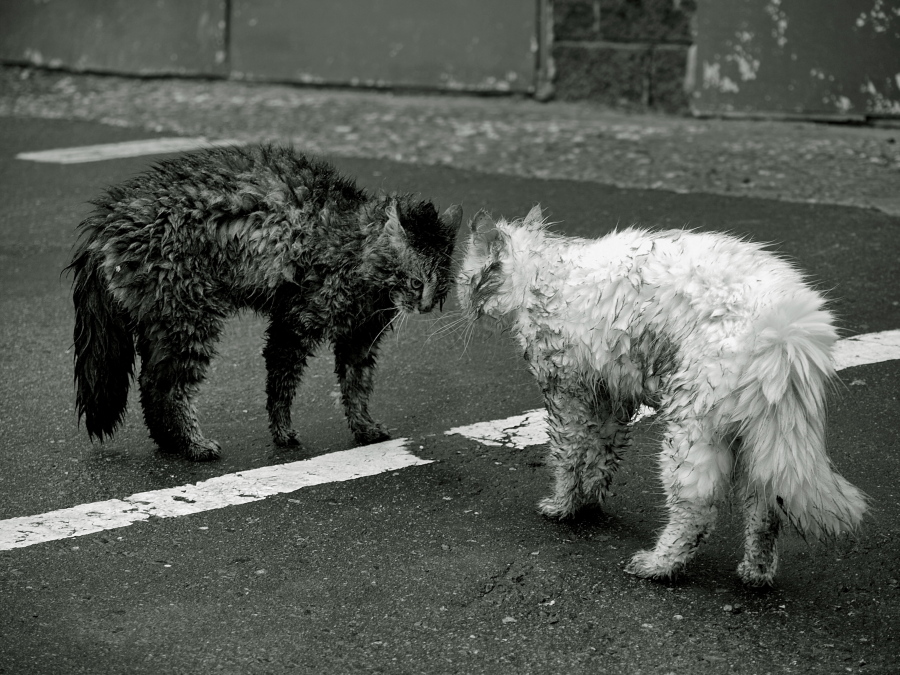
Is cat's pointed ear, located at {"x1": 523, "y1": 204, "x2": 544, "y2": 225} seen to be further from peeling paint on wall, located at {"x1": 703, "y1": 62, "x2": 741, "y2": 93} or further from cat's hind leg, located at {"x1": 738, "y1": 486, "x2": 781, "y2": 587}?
peeling paint on wall, located at {"x1": 703, "y1": 62, "x2": 741, "y2": 93}

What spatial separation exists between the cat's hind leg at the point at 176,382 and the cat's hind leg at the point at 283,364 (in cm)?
29

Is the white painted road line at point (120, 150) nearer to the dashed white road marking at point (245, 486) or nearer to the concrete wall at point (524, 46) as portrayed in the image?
the concrete wall at point (524, 46)

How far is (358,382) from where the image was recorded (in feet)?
18.4

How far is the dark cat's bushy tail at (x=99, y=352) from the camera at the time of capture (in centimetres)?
530

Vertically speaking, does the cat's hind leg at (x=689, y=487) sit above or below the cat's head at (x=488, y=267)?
below

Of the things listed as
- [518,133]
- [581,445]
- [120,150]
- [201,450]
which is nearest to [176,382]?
[201,450]

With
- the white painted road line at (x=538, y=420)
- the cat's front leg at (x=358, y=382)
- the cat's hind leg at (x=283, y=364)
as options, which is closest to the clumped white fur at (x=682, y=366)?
the white painted road line at (x=538, y=420)

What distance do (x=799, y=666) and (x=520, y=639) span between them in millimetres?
894

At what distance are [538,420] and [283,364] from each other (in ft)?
4.22

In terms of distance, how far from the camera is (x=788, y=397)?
393 centimetres

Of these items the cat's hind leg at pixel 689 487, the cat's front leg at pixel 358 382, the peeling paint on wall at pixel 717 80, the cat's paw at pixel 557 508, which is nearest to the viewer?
the cat's hind leg at pixel 689 487

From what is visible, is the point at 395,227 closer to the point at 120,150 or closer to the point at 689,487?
the point at 689,487

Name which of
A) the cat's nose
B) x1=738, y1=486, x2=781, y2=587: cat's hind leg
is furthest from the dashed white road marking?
x1=738, y1=486, x2=781, y2=587: cat's hind leg

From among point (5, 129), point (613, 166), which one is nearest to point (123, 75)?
point (5, 129)
